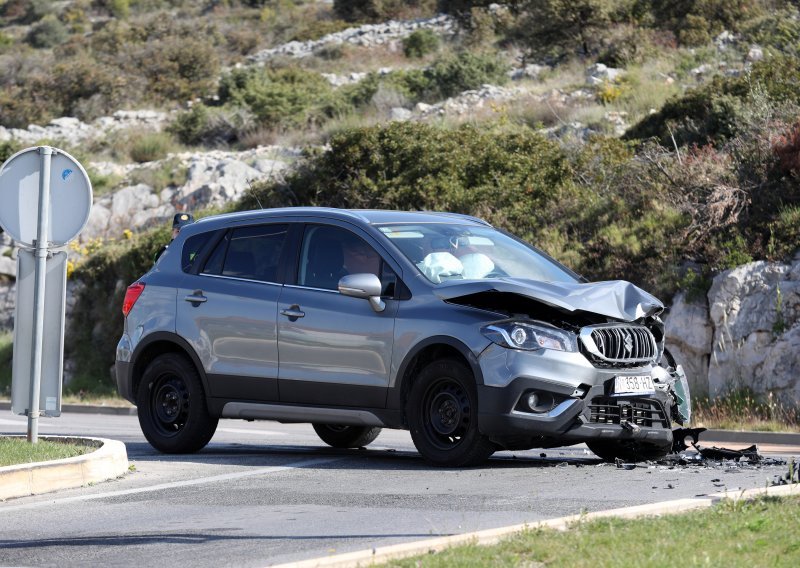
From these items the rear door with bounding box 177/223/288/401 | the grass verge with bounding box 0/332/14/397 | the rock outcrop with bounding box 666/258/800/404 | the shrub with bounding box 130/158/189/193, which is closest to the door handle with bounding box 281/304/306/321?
the rear door with bounding box 177/223/288/401

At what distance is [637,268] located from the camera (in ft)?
62.4

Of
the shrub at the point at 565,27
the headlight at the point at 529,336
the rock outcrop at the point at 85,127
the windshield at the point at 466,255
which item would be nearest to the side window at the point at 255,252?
the windshield at the point at 466,255

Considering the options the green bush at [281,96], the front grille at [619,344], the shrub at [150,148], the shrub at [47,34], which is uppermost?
the shrub at [47,34]

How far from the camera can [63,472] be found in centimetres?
964

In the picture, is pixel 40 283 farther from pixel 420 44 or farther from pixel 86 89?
pixel 420 44

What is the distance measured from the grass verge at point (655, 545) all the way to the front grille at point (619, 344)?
2.94 metres

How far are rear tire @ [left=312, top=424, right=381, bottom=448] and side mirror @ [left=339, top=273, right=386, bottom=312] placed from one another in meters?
2.63

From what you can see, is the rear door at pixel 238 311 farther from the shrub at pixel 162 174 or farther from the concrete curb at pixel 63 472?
the shrub at pixel 162 174

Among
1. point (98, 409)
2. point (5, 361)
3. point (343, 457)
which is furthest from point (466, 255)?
point (5, 361)

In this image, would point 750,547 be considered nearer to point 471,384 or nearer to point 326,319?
point 471,384

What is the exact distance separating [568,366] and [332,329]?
199 cm

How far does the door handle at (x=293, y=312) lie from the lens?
10.7 m

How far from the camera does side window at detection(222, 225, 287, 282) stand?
11.3 m

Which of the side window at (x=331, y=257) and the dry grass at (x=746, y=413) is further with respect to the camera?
the dry grass at (x=746, y=413)
